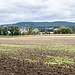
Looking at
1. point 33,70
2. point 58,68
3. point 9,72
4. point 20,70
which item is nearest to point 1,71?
point 9,72

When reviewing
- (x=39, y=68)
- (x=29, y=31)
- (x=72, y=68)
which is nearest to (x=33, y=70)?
(x=39, y=68)

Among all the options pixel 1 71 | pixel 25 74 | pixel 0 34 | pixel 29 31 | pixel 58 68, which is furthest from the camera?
pixel 29 31

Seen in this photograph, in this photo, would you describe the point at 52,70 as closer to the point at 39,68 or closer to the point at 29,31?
the point at 39,68

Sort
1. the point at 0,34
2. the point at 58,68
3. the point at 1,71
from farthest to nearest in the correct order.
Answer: the point at 0,34 → the point at 58,68 → the point at 1,71

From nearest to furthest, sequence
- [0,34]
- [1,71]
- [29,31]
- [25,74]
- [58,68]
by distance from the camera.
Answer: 1. [25,74]
2. [1,71]
3. [58,68]
4. [0,34]
5. [29,31]

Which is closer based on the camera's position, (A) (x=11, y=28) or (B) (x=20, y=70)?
(B) (x=20, y=70)

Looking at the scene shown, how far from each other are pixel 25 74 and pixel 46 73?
165cm

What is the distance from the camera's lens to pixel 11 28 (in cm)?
8025

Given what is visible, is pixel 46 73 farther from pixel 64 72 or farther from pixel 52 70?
pixel 64 72

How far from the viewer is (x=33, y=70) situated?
10.0 m

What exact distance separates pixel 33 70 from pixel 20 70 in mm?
1101

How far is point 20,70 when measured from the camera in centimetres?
1002

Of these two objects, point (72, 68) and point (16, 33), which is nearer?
point (72, 68)

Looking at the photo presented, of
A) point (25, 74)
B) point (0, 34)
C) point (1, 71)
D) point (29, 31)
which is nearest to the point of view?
point (25, 74)
